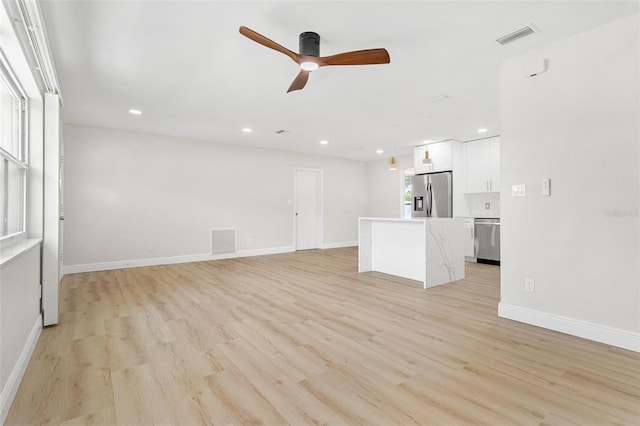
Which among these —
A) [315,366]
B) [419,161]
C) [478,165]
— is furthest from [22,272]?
[478,165]

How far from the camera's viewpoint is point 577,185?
2611mm

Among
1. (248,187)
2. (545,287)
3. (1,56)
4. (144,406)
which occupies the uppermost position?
(1,56)

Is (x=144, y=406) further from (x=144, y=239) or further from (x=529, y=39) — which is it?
(x=144, y=239)

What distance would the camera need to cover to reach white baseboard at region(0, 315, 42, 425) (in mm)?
1588

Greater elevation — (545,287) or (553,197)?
(553,197)

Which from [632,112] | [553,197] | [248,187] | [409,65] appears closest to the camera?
[632,112]

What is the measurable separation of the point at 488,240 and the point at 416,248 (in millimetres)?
2571

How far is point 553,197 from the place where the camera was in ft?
9.01

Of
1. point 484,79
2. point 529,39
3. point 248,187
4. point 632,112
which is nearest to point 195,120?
point 248,187

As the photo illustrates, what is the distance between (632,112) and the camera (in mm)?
2355

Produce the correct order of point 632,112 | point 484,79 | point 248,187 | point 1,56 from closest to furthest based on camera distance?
point 1,56
point 632,112
point 484,79
point 248,187

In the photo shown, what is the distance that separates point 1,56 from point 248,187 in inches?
201

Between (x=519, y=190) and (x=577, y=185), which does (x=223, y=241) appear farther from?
(x=577, y=185)

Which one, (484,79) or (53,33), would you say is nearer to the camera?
(53,33)
